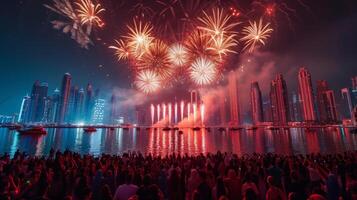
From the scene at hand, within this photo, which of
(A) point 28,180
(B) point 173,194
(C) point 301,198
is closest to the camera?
(C) point 301,198

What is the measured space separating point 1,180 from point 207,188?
7.45 m

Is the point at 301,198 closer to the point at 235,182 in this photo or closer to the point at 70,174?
the point at 235,182

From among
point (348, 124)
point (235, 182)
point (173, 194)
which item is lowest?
point (173, 194)

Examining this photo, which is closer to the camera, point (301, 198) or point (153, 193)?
point (153, 193)

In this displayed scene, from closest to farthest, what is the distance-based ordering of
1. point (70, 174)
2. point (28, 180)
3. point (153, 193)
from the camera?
point (153, 193)
point (28, 180)
point (70, 174)

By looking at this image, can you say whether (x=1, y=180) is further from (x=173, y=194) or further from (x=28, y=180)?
(x=173, y=194)

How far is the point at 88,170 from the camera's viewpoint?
9.67m

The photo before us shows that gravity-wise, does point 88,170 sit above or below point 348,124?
below

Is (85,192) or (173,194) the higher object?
(85,192)

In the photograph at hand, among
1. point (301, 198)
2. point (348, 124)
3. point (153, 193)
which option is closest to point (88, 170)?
point (153, 193)

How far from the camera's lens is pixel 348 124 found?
181125mm

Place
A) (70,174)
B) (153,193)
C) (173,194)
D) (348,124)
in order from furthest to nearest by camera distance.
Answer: (348,124)
(70,174)
(173,194)
(153,193)

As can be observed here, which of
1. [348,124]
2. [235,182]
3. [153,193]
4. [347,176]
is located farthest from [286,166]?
[348,124]

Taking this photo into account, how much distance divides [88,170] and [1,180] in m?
3.60
